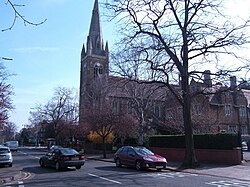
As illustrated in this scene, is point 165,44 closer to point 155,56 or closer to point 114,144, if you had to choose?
point 155,56

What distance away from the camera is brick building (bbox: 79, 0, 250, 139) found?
1169 inches

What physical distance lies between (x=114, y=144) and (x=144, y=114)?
8698mm

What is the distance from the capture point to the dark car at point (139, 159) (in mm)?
18844

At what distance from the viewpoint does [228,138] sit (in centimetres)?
2317

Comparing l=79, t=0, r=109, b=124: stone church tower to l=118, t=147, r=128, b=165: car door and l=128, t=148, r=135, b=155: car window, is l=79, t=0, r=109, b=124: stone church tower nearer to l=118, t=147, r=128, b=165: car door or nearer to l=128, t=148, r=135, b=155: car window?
l=118, t=147, r=128, b=165: car door

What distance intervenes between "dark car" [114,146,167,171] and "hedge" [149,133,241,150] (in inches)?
248

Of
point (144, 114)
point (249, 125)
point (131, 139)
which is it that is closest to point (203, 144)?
point (144, 114)

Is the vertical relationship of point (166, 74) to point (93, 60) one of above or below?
below

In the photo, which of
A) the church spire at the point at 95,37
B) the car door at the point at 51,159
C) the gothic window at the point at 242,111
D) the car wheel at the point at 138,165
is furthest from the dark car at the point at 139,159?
the church spire at the point at 95,37

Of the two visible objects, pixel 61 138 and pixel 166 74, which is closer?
pixel 166 74

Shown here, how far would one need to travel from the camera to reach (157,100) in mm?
44094

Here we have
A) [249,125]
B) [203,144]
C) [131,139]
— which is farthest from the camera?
[249,125]

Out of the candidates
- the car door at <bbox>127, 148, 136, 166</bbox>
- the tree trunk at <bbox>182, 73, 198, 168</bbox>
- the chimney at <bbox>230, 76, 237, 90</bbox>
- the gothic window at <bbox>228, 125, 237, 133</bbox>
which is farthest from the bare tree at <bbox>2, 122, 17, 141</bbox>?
the chimney at <bbox>230, 76, 237, 90</bbox>

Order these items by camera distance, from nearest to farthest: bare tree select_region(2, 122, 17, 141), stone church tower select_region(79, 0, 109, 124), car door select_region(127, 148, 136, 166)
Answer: car door select_region(127, 148, 136, 166), bare tree select_region(2, 122, 17, 141), stone church tower select_region(79, 0, 109, 124)
